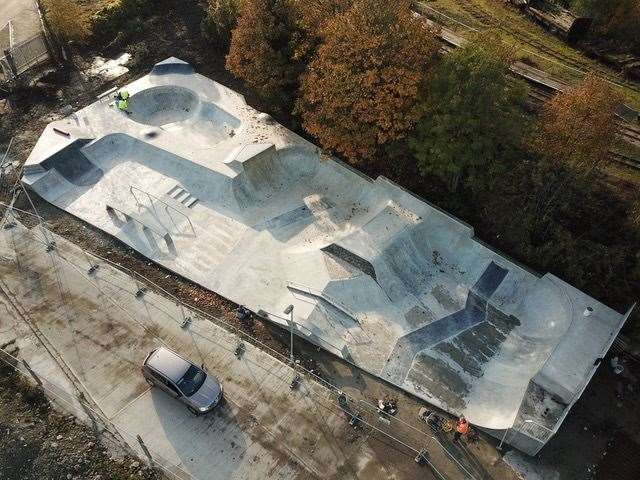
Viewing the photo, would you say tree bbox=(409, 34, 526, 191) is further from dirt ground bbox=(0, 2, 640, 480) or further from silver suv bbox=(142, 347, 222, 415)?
silver suv bbox=(142, 347, 222, 415)

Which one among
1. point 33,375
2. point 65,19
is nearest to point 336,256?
point 33,375

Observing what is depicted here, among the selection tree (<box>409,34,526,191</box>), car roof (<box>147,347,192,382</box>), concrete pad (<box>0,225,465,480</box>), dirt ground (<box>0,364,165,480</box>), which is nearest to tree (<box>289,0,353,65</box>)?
tree (<box>409,34,526,191</box>)

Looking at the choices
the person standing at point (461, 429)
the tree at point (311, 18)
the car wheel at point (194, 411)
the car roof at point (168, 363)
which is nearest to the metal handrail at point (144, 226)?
the car roof at point (168, 363)

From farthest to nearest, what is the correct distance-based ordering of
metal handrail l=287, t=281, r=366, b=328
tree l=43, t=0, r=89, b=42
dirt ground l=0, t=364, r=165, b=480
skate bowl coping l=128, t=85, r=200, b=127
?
tree l=43, t=0, r=89, b=42, skate bowl coping l=128, t=85, r=200, b=127, metal handrail l=287, t=281, r=366, b=328, dirt ground l=0, t=364, r=165, b=480

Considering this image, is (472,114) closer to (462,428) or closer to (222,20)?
Result: (462,428)

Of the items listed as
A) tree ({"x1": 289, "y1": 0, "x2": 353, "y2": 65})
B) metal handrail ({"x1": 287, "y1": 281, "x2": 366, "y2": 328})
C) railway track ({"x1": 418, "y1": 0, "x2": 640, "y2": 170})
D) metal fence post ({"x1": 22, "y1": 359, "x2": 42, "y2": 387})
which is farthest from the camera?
tree ({"x1": 289, "y1": 0, "x2": 353, "y2": 65})

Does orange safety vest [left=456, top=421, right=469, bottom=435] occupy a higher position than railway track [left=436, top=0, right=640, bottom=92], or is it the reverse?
railway track [left=436, top=0, right=640, bottom=92]
